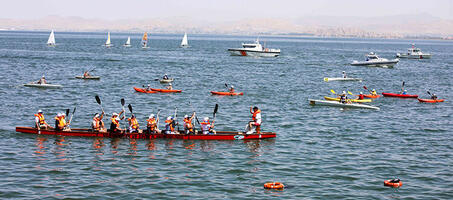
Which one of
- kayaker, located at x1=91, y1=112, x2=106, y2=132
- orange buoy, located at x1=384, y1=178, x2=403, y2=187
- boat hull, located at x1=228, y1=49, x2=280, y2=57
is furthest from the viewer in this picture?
boat hull, located at x1=228, y1=49, x2=280, y2=57

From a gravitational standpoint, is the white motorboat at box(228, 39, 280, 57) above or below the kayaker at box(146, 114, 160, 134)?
above

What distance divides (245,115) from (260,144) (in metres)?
11.7

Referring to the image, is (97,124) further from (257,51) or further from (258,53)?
(258,53)

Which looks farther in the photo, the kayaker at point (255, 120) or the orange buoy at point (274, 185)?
the kayaker at point (255, 120)

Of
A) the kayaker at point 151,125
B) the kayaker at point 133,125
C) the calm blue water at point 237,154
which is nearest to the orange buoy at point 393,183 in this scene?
the calm blue water at point 237,154

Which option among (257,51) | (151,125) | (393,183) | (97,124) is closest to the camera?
(393,183)

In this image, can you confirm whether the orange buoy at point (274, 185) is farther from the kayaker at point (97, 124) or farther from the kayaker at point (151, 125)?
the kayaker at point (97, 124)

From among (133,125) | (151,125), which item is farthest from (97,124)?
(151,125)

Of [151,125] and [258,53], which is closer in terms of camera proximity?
[151,125]

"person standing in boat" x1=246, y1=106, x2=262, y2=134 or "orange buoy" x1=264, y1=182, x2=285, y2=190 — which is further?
"person standing in boat" x1=246, y1=106, x2=262, y2=134

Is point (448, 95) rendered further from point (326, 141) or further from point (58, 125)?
point (58, 125)

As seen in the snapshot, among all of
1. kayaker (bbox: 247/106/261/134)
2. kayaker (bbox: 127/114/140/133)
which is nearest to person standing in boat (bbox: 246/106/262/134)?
kayaker (bbox: 247/106/261/134)

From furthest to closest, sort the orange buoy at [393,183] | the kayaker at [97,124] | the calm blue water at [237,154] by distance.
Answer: the kayaker at [97,124] → the orange buoy at [393,183] → the calm blue water at [237,154]

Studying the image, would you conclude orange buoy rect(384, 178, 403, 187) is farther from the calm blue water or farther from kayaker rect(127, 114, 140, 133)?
kayaker rect(127, 114, 140, 133)
